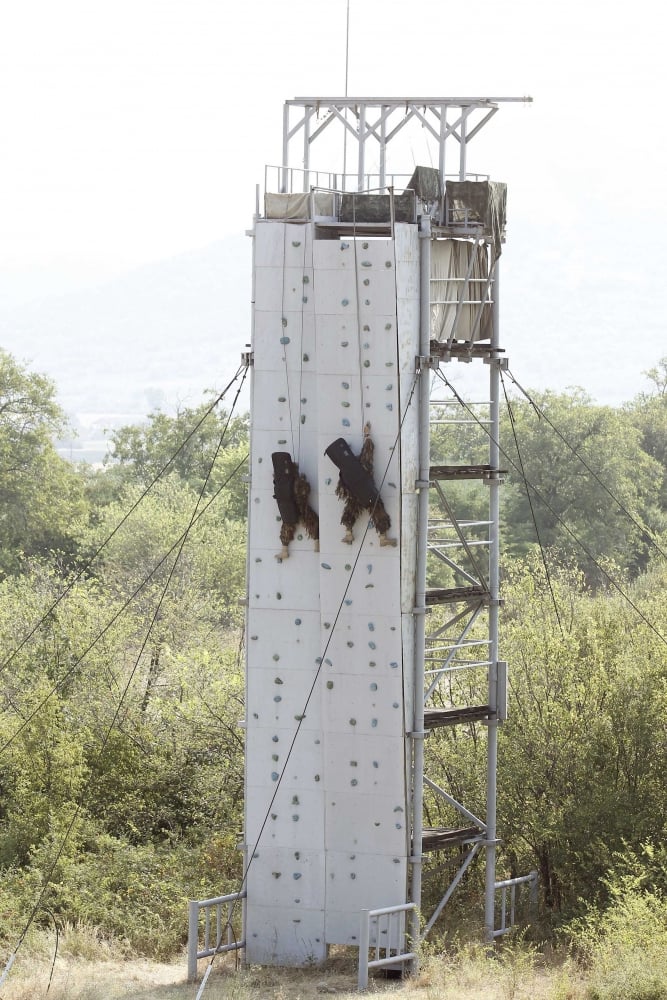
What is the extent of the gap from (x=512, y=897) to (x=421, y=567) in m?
5.19

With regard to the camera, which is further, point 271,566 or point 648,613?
point 648,613

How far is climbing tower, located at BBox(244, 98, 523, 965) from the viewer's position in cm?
1750

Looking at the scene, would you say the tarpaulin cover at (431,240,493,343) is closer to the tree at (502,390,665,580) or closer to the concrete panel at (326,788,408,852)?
the concrete panel at (326,788,408,852)

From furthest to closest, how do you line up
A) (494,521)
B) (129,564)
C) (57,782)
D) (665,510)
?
(665,510), (129,564), (57,782), (494,521)

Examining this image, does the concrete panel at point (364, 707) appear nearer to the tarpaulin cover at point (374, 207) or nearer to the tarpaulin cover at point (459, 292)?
the tarpaulin cover at point (459, 292)

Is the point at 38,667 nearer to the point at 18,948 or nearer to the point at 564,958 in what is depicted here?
the point at 18,948

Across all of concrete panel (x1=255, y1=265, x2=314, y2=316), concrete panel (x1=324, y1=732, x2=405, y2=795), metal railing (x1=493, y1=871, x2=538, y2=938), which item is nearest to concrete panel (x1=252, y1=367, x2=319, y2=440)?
concrete panel (x1=255, y1=265, x2=314, y2=316)

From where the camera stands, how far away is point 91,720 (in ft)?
87.8

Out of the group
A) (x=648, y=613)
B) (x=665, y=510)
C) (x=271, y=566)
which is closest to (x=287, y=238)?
(x=271, y=566)

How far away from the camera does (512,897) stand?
64.5 ft

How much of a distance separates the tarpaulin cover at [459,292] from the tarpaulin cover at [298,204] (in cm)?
156

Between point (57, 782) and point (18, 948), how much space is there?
5.20 m

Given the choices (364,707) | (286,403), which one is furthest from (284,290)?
(364,707)

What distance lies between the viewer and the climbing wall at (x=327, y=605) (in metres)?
17.5
